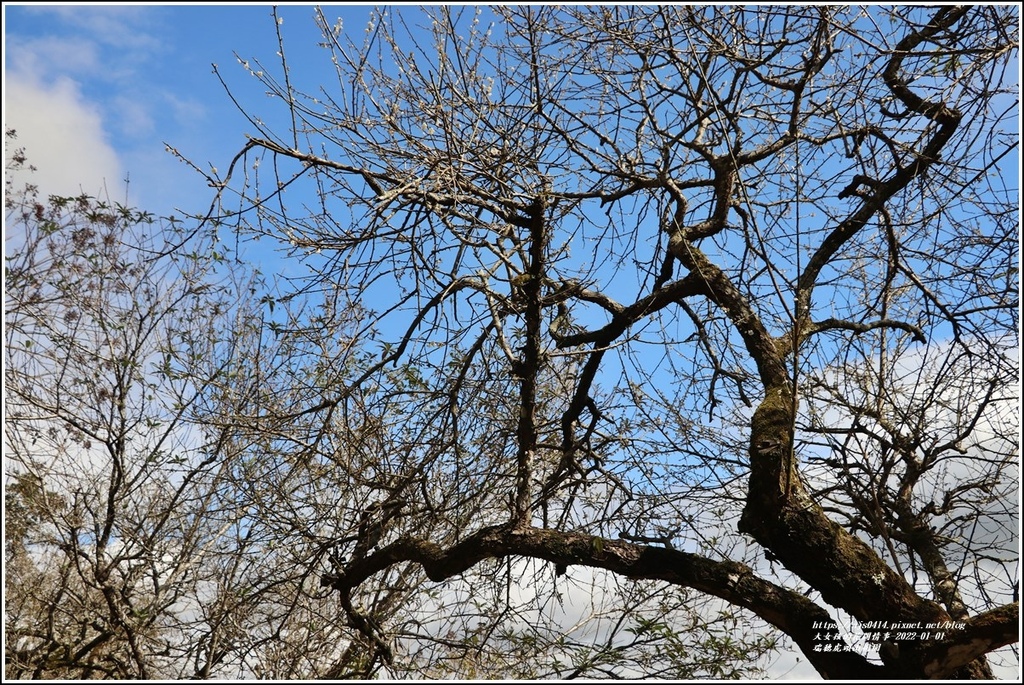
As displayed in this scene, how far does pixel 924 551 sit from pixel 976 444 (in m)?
0.74

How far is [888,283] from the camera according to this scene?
4668mm

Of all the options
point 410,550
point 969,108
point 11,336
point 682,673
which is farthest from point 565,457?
point 11,336

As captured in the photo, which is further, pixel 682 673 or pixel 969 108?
pixel 682 673

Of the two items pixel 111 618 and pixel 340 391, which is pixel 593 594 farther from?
pixel 111 618

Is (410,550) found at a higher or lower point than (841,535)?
higher

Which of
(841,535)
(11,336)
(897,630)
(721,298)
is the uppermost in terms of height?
(11,336)

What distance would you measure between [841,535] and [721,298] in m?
1.44

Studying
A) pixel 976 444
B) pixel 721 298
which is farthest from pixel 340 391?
pixel 976 444

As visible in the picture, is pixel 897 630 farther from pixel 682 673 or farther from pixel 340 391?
pixel 340 391

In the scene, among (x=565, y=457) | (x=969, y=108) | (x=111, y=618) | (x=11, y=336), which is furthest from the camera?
(x=11, y=336)

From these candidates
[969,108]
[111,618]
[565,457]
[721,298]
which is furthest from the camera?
[111,618]

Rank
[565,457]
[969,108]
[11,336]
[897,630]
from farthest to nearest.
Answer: [11,336], [565,457], [969,108], [897,630]

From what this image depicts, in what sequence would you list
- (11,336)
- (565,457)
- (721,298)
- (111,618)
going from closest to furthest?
(565,457) < (721,298) < (111,618) < (11,336)

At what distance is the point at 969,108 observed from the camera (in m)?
3.77
